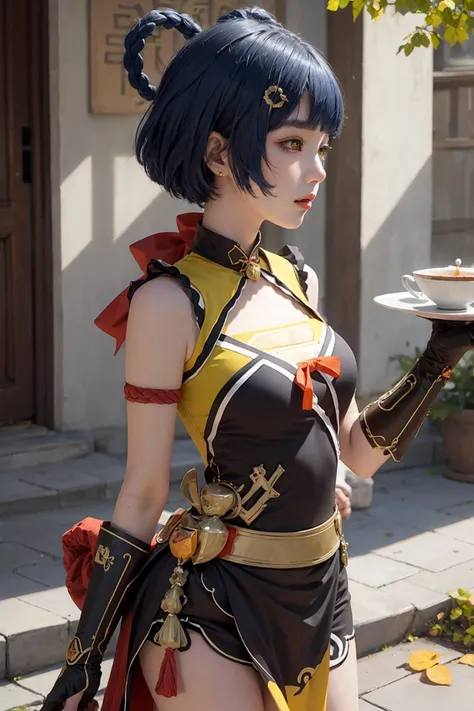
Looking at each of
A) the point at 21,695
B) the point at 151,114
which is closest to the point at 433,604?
the point at 21,695

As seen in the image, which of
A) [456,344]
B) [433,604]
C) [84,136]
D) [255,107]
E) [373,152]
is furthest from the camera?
[373,152]

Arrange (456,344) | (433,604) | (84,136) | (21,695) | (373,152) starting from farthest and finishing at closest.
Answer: (373,152)
(84,136)
(433,604)
(21,695)
(456,344)

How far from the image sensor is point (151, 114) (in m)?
2.27

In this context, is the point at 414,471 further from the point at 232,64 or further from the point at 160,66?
the point at 232,64

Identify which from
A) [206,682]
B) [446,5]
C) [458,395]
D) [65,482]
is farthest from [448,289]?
[458,395]

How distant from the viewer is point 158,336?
2.21 m

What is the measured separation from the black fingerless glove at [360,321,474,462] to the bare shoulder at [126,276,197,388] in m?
0.49

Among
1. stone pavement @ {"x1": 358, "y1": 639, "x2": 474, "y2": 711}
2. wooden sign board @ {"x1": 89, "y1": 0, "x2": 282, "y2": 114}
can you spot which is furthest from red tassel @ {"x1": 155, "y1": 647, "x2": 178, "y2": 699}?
wooden sign board @ {"x1": 89, "y1": 0, "x2": 282, "y2": 114}

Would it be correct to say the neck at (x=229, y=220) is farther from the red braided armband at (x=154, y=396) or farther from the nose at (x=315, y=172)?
the red braided armband at (x=154, y=396)

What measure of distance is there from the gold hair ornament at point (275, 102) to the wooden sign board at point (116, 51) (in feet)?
14.1

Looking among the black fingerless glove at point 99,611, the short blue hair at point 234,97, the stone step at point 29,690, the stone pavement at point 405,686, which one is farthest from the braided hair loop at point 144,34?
the stone pavement at point 405,686

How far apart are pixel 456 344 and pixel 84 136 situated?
168 inches

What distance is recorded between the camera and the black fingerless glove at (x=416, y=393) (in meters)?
2.48

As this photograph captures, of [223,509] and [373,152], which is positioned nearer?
[223,509]
